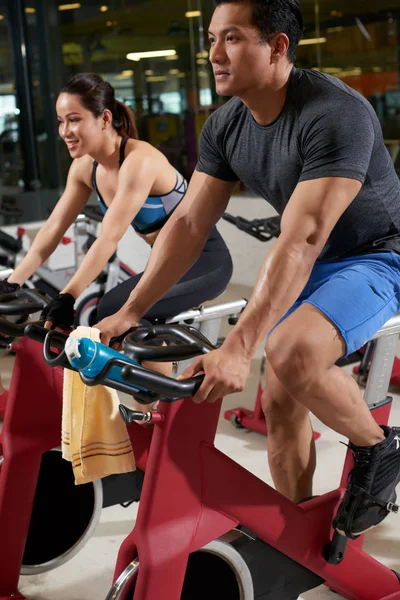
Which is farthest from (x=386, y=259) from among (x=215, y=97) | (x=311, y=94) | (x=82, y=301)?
(x=215, y=97)

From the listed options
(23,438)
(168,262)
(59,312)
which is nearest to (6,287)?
(59,312)

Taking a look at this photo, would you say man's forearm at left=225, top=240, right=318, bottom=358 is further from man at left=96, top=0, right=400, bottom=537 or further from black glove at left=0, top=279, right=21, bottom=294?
black glove at left=0, top=279, right=21, bottom=294

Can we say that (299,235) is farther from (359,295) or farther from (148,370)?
(148,370)

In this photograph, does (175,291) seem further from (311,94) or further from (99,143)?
(311,94)

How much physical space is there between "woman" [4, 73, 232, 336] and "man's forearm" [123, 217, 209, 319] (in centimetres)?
57

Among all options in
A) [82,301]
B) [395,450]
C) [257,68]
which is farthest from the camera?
[82,301]

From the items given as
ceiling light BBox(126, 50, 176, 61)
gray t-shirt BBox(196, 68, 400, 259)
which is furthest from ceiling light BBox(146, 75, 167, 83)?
gray t-shirt BBox(196, 68, 400, 259)

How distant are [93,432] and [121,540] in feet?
2.78

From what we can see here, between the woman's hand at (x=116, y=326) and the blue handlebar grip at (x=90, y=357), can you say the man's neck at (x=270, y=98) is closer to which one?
the woman's hand at (x=116, y=326)

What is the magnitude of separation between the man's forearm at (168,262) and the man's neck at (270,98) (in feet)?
1.08

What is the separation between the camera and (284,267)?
1.53 meters

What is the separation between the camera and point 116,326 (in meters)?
1.83

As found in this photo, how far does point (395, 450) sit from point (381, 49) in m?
4.40

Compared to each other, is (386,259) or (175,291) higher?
(386,259)
